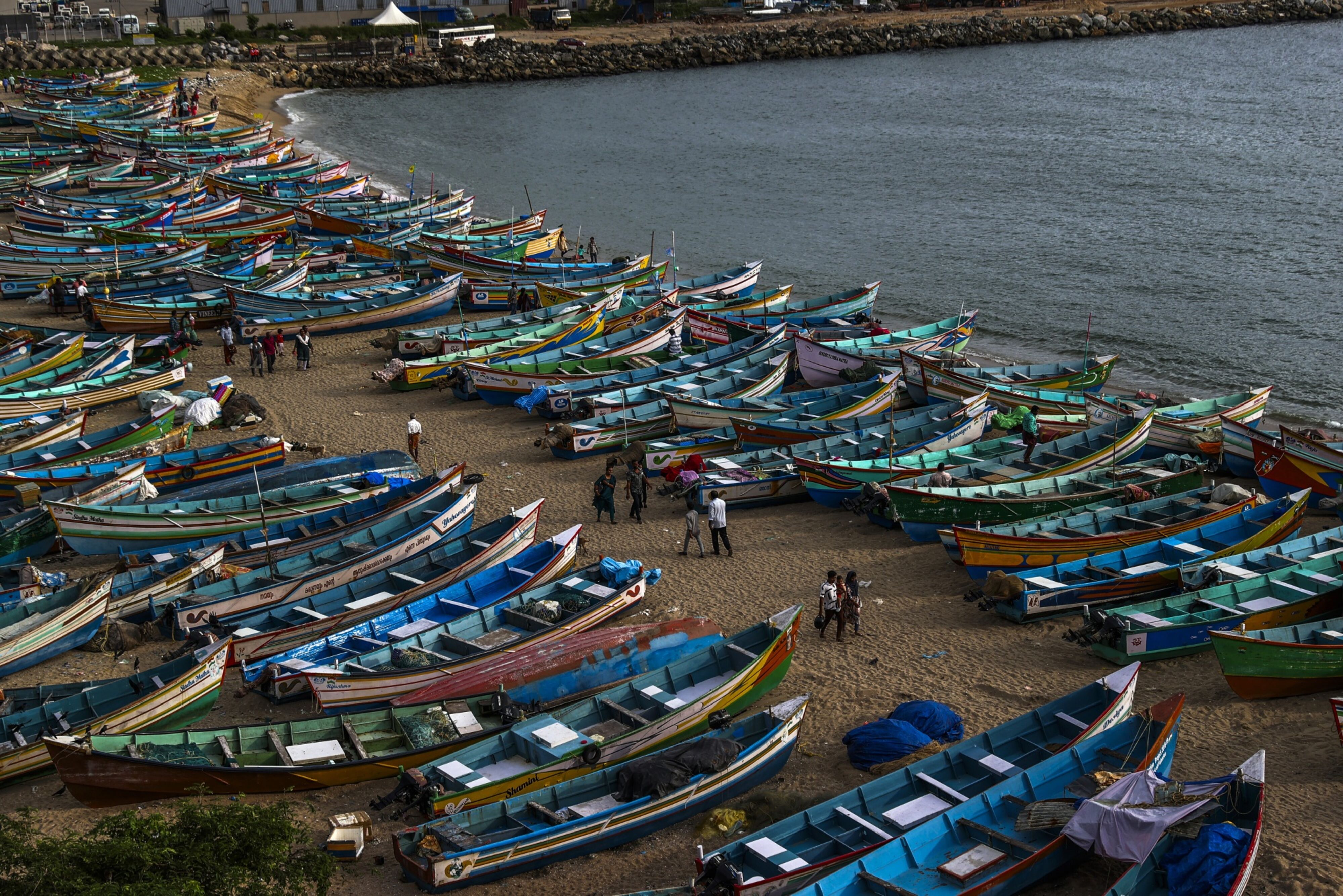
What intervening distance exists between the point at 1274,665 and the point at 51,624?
18.2 meters

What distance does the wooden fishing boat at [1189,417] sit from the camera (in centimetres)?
2808

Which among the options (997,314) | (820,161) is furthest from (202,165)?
(997,314)

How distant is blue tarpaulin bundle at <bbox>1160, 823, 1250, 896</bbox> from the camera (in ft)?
43.4

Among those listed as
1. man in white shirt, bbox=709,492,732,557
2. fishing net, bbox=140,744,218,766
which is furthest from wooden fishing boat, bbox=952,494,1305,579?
fishing net, bbox=140,744,218,766

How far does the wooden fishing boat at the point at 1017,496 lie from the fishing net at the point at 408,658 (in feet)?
30.8

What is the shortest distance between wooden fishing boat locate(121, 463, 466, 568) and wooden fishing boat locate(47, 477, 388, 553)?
0.17 metres

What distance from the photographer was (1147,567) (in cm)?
2156

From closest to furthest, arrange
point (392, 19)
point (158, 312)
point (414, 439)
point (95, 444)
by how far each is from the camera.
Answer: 1. point (95, 444)
2. point (414, 439)
3. point (158, 312)
4. point (392, 19)

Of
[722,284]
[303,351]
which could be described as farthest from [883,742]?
[722,284]

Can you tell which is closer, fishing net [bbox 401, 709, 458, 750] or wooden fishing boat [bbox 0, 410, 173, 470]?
fishing net [bbox 401, 709, 458, 750]

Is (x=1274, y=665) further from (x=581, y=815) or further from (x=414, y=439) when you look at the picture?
(x=414, y=439)

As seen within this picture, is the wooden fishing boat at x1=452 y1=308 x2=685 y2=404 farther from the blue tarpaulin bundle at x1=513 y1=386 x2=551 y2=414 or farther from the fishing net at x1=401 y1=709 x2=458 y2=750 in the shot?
the fishing net at x1=401 y1=709 x2=458 y2=750

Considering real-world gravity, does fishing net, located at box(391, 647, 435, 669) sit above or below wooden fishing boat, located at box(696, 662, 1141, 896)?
above

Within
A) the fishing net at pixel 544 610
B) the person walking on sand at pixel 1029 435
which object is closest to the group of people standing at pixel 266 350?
the fishing net at pixel 544 610
